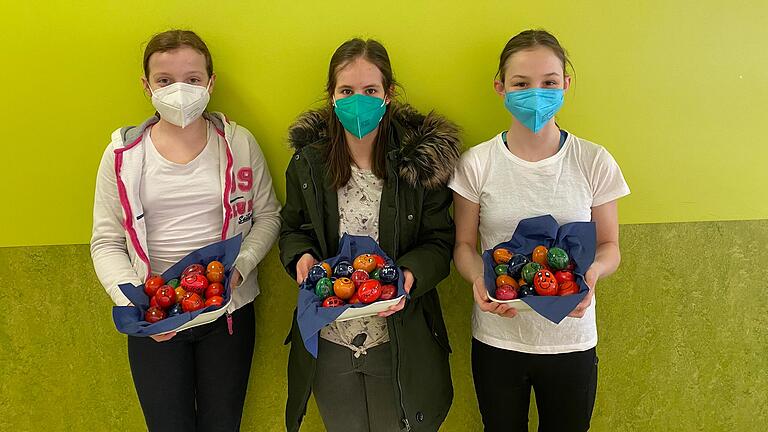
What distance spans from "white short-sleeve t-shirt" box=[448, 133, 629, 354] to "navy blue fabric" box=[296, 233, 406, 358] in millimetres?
385

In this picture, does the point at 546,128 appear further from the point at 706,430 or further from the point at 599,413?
the point at 706,430

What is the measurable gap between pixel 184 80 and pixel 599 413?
213cm

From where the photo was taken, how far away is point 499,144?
1.98 m

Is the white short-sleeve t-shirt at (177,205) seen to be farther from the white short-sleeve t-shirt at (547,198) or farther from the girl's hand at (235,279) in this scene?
the white short-sleeve t-shirt at (547,198)

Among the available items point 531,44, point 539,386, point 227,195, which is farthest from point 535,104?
point 227,195

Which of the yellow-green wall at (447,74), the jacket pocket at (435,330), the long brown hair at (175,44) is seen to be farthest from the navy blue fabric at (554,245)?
the long brown hair at (175,44)

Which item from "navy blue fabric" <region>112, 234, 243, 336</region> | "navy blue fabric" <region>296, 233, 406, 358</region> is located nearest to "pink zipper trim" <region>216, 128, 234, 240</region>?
"navy blue fabric" <region>112, 234, 243, 336</region>

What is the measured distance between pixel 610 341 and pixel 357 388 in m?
1.13

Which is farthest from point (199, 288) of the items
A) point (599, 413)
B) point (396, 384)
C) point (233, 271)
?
point (599, 413)

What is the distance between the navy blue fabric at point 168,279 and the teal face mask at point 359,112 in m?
0.53

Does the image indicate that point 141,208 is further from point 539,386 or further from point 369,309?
point 539,386

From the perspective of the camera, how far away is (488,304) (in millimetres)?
1754

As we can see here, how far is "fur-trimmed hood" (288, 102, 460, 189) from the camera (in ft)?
6.25

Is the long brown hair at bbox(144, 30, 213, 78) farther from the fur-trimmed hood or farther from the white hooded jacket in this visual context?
the fur-trimmed hood
